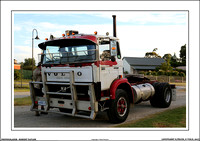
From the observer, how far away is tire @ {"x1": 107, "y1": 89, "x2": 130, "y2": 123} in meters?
7.00

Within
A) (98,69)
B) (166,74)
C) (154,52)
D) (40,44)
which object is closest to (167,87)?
(98,69)

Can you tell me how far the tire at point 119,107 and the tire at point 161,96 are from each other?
3.40 metres

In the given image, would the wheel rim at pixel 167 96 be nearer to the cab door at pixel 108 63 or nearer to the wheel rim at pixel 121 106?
the wheel rim at pixel 121 106

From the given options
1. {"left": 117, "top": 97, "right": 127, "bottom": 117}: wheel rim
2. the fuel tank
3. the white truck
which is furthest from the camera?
the fuel tank

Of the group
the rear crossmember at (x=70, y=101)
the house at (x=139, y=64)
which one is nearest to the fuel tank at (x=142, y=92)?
the rear crossmember at (x=70, y=101)

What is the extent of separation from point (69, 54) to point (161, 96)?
569 cm

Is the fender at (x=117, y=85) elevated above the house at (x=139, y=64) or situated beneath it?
situated beneath

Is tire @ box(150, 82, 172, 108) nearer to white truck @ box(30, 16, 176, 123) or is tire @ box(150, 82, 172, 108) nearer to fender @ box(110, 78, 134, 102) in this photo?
white truck @ box(30, 16, 176, 123)

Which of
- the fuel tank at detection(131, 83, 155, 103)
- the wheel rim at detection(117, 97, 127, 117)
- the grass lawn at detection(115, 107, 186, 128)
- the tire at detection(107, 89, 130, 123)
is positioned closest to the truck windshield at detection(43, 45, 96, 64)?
the tire at detection(107, 89, 130, 123)

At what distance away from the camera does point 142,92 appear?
30.7 feet

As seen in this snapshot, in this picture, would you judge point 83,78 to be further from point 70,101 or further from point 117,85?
point 117,85

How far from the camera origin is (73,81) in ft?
21.9

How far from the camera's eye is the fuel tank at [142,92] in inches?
348

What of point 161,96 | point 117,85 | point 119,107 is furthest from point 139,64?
point 117,85
